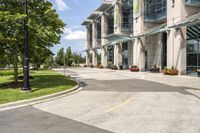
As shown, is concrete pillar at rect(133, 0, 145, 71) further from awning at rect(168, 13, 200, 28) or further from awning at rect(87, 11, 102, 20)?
awning at rect(87, 11, 102, 20)

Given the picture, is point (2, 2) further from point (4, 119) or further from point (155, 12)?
point (155, 12)

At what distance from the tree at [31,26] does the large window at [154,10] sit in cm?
2684

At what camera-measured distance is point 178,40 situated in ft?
112

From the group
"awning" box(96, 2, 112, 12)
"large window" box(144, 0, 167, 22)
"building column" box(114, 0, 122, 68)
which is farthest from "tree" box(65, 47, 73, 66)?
"large window" box(144, 0, 167, 22)

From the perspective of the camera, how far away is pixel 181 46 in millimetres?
33656

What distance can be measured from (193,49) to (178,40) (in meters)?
2.10

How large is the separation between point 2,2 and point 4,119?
12.2m

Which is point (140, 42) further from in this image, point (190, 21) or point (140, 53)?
point (190, 21)

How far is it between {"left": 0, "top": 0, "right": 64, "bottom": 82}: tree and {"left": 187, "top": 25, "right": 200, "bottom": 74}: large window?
19655 mm

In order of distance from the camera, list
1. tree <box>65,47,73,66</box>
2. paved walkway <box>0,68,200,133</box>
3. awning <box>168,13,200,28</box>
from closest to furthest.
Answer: paved walkway <box>0,68,200,133</box>, awning <box>168,13,200,28</box>, tree <box>65,47,73,66</box>

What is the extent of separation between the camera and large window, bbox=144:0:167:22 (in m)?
43.3

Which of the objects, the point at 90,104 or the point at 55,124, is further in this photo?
the point at 90,104

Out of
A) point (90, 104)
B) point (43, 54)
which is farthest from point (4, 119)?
point (43, 54)

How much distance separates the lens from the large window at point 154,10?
4331 cm
